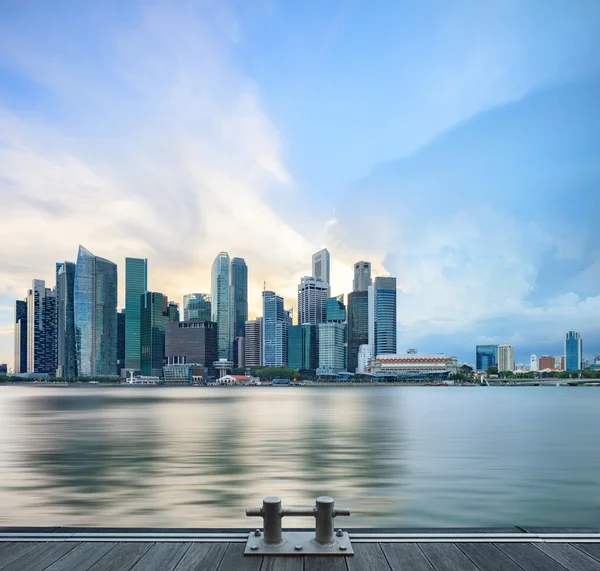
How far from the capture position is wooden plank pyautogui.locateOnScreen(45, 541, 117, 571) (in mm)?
6699

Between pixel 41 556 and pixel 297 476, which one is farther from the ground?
pixel 41 556

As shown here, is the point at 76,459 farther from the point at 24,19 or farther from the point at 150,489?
the point at 24,19

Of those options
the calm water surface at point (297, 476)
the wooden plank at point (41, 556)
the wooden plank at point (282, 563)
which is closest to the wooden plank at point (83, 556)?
the wooden plank at point (41, 556)

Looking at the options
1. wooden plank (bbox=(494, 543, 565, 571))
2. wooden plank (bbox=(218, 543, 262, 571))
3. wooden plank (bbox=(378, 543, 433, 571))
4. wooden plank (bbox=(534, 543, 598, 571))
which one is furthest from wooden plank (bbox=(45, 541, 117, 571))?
wooden plank (bbox=(534, 543, 598, 571))

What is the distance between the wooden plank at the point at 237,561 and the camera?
6637 mm

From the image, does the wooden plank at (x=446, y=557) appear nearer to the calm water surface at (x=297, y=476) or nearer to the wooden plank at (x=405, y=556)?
the wooden plank at (x=405, y=556)

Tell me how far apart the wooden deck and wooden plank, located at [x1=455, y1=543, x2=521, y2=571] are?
13 mm

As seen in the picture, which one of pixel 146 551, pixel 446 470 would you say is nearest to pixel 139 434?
pixel 446 470

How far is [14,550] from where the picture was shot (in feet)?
23.7

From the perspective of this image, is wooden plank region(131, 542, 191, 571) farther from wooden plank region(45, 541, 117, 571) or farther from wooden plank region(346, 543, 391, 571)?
wooden plank region(346, 543, 391, 571)

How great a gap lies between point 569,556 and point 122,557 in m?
5.97

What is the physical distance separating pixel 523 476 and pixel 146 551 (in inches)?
920

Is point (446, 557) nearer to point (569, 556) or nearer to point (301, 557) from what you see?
point (569, 556)

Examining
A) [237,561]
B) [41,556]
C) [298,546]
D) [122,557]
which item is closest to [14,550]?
[41,556]
